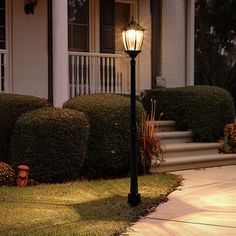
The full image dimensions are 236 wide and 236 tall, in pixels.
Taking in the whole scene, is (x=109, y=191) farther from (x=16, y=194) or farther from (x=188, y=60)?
(x=188, y=60)

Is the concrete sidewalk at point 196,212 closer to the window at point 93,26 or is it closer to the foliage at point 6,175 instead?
the foliage at point 6,175

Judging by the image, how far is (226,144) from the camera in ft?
39.7

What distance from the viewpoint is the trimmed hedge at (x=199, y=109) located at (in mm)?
12305

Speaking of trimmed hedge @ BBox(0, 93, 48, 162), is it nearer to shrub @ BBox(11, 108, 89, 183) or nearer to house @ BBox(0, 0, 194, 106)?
shrub @ BBox(11, 108, 89, 183)

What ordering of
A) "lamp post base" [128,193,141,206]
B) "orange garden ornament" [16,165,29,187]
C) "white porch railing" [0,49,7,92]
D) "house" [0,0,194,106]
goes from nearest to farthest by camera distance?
"lamp post base" [128,193,141,206], "orange garden ornament" [16,165,29,187], "house" [0,0,194,106], "white porch railing" [0,49,7,92]

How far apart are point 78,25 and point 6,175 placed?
566 cm

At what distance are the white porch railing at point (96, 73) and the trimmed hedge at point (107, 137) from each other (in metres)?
3.00

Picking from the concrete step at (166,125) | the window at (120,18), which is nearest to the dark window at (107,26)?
the window at (120,18)

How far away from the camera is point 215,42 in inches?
926

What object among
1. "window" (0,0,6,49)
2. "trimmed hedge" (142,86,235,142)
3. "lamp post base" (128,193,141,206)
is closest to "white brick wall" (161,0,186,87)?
"trimmed hedge" (142,86,235,142)

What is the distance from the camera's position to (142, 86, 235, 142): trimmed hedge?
1230cm

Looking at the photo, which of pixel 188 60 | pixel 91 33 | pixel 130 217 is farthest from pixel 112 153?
pixel 188 60

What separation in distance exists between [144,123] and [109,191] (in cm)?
199

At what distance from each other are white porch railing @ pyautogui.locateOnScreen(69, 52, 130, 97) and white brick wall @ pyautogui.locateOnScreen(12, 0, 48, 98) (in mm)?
673
